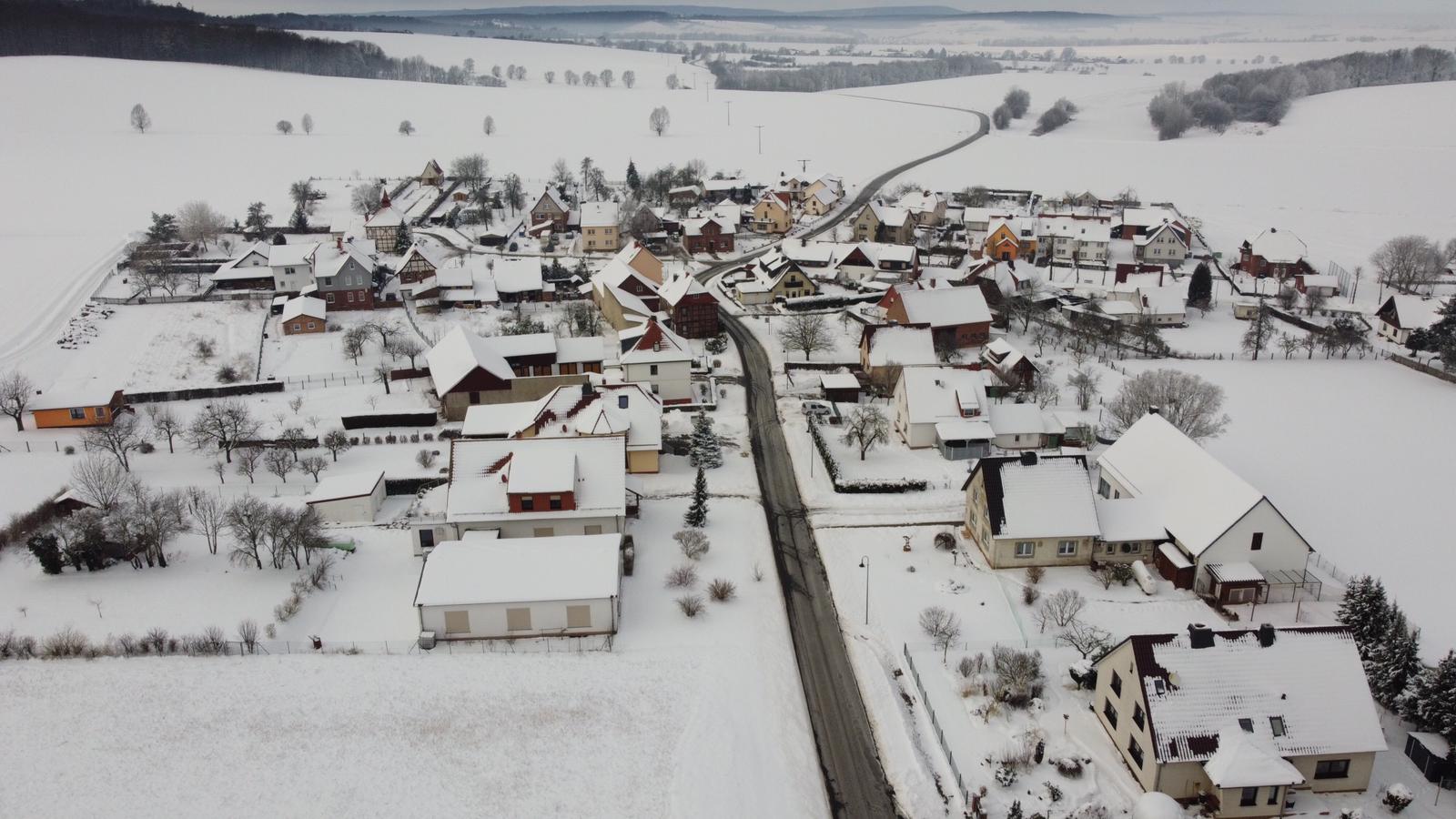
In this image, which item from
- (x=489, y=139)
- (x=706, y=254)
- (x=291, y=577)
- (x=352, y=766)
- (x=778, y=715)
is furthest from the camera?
(x=489, y=139)

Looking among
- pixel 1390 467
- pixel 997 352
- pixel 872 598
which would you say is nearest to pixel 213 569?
pixel 872 598

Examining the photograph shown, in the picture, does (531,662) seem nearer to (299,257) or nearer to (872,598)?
(872,598)

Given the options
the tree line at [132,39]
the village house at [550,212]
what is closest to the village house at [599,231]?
the village house at [550,212]

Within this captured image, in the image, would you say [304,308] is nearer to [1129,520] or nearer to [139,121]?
[1129,520]

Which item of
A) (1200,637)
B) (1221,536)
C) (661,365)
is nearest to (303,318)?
(661,365)

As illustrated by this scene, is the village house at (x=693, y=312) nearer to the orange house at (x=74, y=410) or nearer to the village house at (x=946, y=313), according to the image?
the village house at (x=946, y=313)
